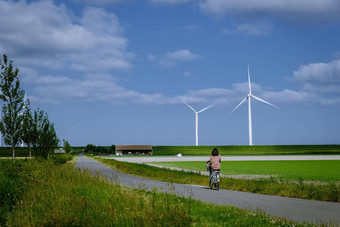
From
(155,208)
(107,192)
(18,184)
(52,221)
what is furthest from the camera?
(18,184)

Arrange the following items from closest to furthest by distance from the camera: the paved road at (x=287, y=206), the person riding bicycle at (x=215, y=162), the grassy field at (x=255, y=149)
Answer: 1. the paved road at (x=287, y=206)
2. the person riding bicycle at (x=215, y=162)
3. the grassy field at (x=255, y=149)

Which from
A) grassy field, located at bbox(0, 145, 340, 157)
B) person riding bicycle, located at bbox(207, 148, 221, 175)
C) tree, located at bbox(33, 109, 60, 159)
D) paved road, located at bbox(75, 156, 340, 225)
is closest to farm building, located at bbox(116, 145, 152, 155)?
grassy field, located at bbox(0, 145, 340, 157)

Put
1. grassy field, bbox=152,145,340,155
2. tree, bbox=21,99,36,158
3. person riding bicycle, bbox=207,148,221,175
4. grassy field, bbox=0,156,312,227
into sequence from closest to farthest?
grassy field, bbox=0,156,312,227 < person riding bicycle, bbox=207,148,221,175 < tree, bbox=21,99,36,158 < grassy field, bbox=152,145,340,155

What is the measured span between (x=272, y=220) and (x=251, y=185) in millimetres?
9349

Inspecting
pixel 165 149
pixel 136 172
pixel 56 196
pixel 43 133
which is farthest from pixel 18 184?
pixel 165 149

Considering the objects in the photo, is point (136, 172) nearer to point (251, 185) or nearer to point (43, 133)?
point (251, 185)

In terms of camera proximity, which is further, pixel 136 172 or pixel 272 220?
pixel 136 172

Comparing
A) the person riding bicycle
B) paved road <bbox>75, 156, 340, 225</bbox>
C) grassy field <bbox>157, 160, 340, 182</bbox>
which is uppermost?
the person riding bicycle

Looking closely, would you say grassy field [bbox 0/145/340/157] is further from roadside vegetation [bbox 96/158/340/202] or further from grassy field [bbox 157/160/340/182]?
roadside vegetation [bbox 96/158/340/202]

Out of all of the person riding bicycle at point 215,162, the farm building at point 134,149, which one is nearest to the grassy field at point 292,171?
the person riding bicycle at point 215,162

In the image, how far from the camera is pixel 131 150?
12988cm

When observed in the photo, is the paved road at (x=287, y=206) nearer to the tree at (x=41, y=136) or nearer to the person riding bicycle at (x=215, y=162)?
the person riding bicycle at (x=215, y=162)

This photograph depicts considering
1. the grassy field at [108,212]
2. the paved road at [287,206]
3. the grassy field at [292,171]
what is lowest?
the grassy field at [292,171]

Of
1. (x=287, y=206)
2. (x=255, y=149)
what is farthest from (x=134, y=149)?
(x=287, y=206)
